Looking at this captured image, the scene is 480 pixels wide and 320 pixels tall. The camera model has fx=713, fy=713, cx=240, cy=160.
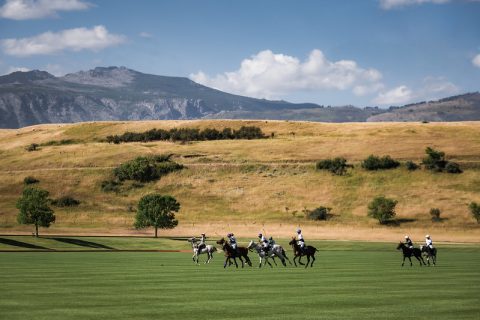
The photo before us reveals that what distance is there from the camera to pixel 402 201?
121 metres

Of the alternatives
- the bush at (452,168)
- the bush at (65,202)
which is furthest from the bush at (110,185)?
the bush at (452,168)

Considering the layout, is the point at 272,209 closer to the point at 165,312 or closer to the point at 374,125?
the point at 374,125

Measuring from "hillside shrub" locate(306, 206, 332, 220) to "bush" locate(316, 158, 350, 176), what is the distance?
20.2 m

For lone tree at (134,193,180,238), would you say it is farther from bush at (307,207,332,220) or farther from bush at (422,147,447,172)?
bush at (422,147,447,172)

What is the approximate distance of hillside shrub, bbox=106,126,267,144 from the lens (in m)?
180

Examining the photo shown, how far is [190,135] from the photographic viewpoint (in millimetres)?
181125

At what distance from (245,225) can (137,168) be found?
37.1 meters

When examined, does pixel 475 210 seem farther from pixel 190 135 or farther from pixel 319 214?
pixel 190 135

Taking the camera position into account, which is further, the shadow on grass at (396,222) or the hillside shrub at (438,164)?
the hillside shrub at (438,164)

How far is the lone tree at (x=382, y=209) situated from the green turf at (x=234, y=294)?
71611 millimetres

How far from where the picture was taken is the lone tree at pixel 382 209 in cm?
11081

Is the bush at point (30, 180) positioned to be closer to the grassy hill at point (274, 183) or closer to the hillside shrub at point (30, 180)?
the hillside shrub at point (30, 180)

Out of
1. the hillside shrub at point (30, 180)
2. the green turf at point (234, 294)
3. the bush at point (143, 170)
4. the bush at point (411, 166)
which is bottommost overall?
the green turf at point (234, 294)

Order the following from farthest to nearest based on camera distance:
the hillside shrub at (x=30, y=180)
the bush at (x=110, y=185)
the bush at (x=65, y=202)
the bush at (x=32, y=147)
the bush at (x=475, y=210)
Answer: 1. the bush at (x=32, y=147)
2. the hillside shrub at (x=30, y=180)
3. the bush at (x=110, y=185)
4. the bush at (x=65, y=202)
5. the bush at (x=475, y=210)
